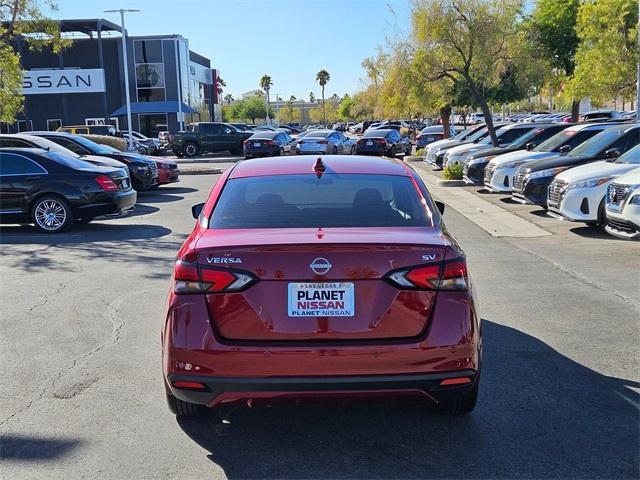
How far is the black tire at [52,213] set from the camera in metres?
12.3

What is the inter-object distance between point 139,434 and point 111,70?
191 ft

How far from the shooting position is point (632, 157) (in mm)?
11688

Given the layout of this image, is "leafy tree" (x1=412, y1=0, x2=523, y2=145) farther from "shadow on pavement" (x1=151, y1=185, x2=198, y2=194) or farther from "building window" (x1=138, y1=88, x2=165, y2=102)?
"building window" (x1=138, y1=88, x2=165, y2=102)

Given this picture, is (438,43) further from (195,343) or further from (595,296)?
(195,343)

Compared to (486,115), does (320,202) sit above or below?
below

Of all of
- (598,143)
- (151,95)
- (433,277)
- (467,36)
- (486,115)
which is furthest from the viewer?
(151,95)

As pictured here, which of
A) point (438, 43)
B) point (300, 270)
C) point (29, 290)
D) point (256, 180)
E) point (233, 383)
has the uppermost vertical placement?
point (438, 43)

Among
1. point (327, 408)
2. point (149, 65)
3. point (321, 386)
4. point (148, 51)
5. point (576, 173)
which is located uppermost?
point (148, 51)

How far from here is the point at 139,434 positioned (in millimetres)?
4172

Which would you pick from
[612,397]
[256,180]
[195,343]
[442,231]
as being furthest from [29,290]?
[612,397]

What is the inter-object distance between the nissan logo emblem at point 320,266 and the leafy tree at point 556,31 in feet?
89.6

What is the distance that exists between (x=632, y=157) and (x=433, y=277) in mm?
9456

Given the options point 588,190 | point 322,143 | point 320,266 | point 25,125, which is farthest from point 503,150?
point 25,125

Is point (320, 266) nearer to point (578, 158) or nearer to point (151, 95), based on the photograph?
point (578, 158)
